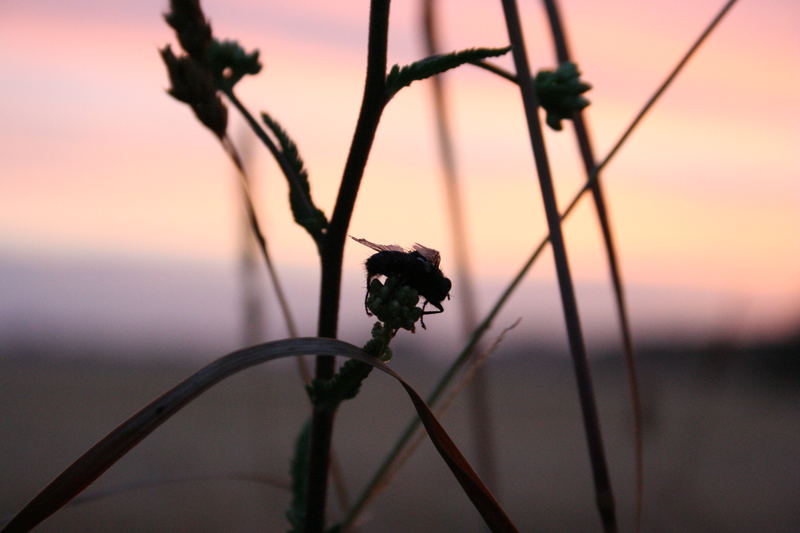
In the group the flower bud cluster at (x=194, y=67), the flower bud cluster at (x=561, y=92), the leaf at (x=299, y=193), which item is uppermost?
the flower bud cluster at (x=561, y=92)

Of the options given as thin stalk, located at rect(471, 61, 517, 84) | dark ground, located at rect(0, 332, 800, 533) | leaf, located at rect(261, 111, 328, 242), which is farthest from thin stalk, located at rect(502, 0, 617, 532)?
dark ground, located at rect(0, 332, 800, 533)

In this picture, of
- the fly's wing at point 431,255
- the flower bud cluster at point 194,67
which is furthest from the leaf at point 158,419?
the flower bud cluster at point 194,67

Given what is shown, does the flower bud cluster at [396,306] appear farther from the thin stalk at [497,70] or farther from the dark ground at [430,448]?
the dark ground at [430,448]

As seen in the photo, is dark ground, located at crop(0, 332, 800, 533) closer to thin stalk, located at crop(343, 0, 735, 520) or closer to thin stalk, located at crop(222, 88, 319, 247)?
thin stalk, located at crop(343, 0, 735, 520)

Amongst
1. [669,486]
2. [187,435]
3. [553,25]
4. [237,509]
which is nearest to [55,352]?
[187,435]

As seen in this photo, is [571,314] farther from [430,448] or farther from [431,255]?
[430,448]

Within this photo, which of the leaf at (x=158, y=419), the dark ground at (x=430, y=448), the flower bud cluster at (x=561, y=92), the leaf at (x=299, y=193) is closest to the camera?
the leaf at (x=158, y=419)

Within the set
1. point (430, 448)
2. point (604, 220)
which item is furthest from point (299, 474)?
point (430, 448)
